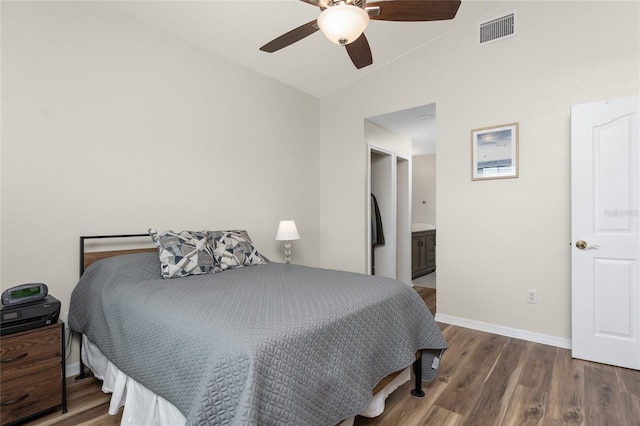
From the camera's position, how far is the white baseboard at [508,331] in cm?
286

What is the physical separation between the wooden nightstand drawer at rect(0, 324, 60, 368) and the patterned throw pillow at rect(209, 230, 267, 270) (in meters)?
1.11

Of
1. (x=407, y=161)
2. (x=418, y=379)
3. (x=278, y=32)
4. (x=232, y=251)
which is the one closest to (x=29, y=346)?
(x=232, y=251)

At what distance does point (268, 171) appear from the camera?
152 inches

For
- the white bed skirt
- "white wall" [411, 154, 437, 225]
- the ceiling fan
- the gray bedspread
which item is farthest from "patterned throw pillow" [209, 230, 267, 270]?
"white wall" [411, 154, 437, 225]

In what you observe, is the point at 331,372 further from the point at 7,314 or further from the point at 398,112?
the point at 398,112

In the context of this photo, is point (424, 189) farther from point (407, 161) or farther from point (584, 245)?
point (584, 245)

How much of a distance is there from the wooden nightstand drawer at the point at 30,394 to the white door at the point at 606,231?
3643 millimetres

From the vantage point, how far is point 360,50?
2145 millimetres

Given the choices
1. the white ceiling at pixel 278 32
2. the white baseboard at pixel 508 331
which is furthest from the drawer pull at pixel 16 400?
the white baseboard at pixel 508 331

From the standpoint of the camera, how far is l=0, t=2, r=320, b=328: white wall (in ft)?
7.03

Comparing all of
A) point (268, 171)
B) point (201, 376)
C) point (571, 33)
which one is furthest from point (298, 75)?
point (201, 376)

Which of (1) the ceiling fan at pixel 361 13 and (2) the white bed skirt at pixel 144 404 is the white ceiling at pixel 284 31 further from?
(2) the white bed skirt at pixel 144 404

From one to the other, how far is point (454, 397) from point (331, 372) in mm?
1150

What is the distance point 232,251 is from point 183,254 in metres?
0.44
